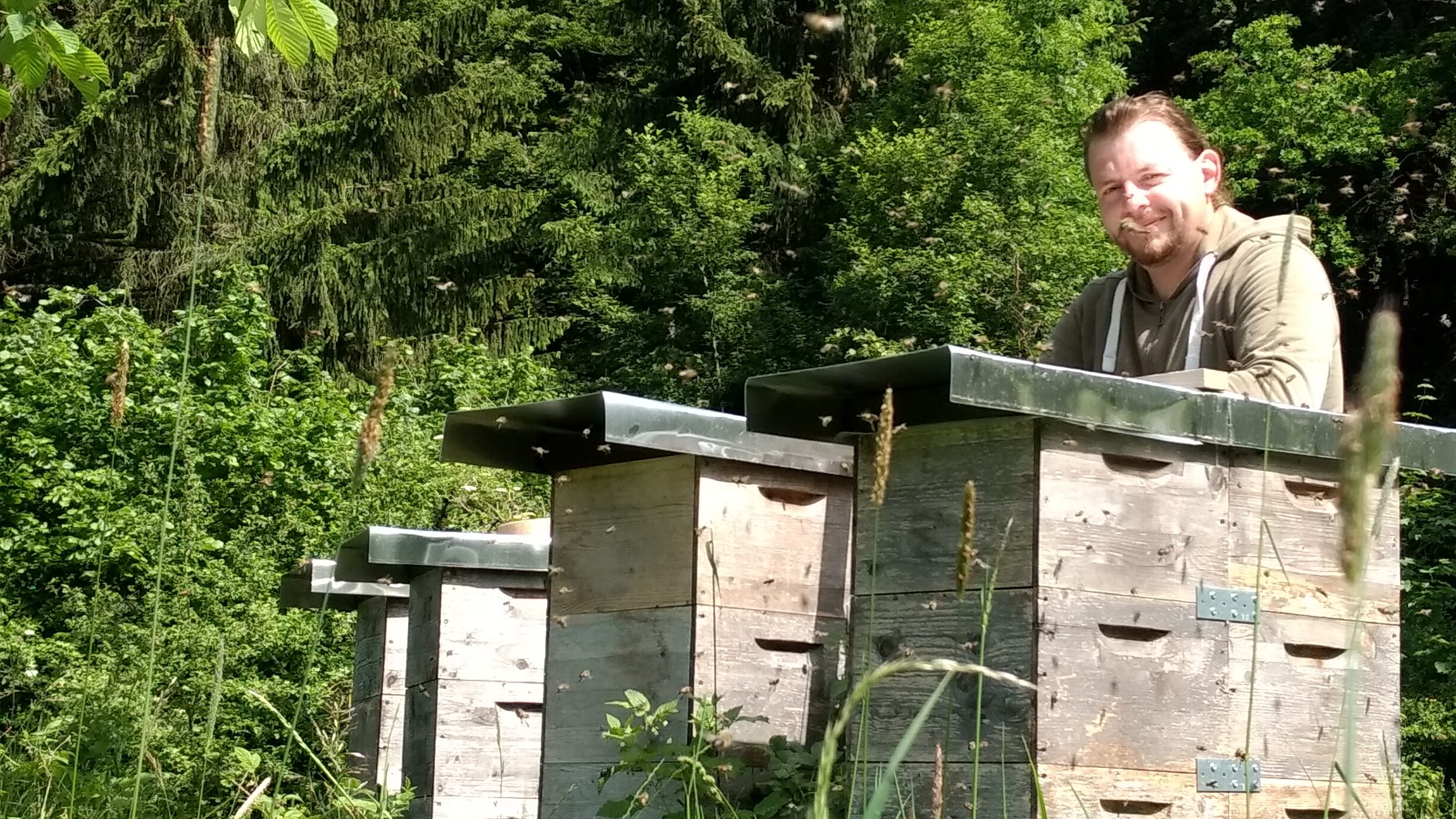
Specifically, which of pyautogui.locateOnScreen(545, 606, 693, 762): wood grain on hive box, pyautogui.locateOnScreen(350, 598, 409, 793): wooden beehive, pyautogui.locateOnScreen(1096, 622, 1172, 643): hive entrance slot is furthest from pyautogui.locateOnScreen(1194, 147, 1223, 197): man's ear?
pyautogui.locateOnScreen(350, 598, 409, 793): wooden beehive

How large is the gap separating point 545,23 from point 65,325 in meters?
10.1

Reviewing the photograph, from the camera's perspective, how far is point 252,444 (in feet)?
36.9

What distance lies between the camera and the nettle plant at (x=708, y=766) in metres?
3.36

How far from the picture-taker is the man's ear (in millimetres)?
3697

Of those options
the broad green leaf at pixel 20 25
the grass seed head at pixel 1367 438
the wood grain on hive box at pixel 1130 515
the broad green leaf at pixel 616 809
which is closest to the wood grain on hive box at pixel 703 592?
the broad green leaf at pixel 616 809

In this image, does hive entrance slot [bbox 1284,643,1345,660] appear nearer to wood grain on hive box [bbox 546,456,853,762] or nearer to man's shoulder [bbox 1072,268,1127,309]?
man's shoulder [bbox 1072,268,1127,309]

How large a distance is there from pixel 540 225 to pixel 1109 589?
1712cm

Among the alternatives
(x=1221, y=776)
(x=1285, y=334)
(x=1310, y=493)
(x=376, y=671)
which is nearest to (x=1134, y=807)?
(x=1221, y=776)

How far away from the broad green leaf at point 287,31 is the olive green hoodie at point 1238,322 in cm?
174

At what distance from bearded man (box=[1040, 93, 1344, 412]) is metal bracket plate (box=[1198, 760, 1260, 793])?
728 mm

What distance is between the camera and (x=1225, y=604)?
3.19 m

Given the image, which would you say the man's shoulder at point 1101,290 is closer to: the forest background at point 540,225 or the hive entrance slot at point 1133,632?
the hive entrance slot at point 1133,632

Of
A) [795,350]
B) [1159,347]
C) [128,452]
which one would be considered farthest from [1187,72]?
[1159,347]

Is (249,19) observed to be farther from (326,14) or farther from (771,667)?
(771,667)
